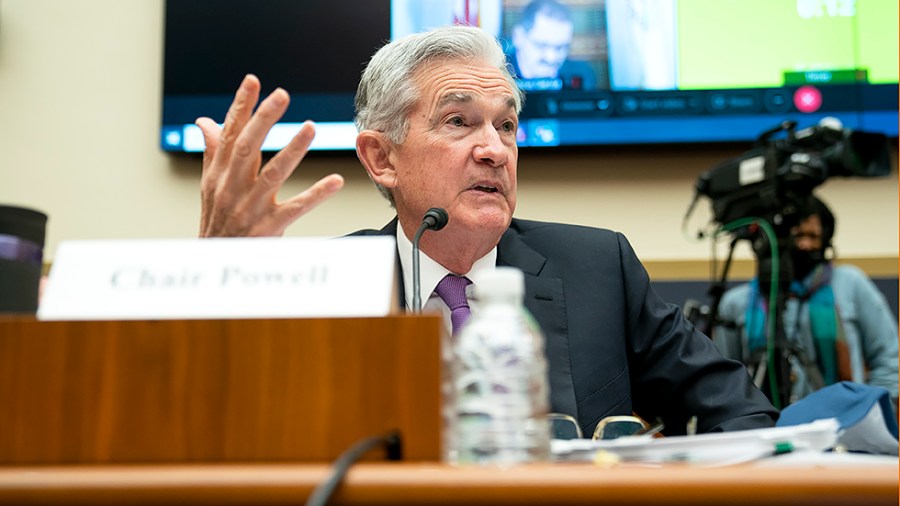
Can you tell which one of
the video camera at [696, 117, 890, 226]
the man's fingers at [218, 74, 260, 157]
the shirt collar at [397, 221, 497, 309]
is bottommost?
the shirt collar at [397, 221, 497, 309]

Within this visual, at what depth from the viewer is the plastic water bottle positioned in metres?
0.68

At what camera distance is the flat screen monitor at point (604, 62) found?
2.83 m

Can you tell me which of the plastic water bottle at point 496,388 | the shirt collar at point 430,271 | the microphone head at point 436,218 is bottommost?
the plastic water bottle at point 496,388

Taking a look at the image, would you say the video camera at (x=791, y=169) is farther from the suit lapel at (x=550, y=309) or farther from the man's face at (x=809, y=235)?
the suit lapel at (x=550, y=309)

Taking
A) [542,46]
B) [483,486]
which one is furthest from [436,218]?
[542,46]

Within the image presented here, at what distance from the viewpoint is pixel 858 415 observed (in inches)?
39.8

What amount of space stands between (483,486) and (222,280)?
0.27 m

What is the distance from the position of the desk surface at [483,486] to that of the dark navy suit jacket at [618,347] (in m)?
0.88

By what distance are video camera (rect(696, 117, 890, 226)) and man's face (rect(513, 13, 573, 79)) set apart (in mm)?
675

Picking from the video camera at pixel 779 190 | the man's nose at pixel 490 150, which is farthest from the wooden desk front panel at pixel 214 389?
the video camera at pixel 779 190

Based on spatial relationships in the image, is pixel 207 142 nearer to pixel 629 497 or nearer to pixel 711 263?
pixel 629 497

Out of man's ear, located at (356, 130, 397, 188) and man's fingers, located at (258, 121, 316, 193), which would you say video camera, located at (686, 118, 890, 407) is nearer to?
man's ear, located at (356, 130, 397, 188)

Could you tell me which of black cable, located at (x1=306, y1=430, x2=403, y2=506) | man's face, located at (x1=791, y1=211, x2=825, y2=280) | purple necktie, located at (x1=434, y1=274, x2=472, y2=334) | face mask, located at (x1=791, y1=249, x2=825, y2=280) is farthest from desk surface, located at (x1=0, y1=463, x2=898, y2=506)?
face mask, located at (x1=791, y1=249, x2=825, y2=280)

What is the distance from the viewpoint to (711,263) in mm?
2904
